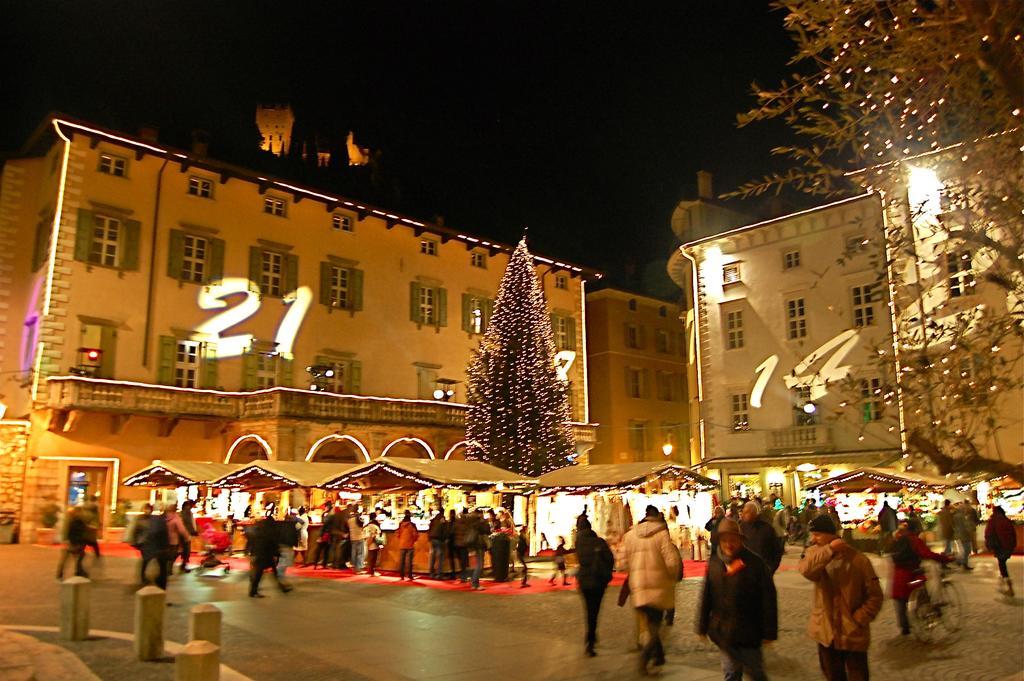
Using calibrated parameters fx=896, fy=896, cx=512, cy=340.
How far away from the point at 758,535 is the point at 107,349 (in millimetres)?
24860

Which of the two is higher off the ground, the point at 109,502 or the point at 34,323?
the point at 34,323

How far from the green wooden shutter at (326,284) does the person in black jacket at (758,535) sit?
26279 mm

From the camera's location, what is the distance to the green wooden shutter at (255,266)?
1336 inches

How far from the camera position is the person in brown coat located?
6.73m

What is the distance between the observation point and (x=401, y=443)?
3634 cm

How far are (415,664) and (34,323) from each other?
83.3 ft

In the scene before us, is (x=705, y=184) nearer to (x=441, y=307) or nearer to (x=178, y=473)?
(x=441, y=307)

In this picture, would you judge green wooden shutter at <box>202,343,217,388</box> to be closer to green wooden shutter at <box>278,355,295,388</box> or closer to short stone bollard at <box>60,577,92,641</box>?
green wooden shutter at <box>278,355,295,388</box>

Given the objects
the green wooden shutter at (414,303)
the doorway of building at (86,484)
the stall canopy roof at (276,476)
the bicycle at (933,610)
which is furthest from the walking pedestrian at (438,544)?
the green wooden shutter at (414,303)

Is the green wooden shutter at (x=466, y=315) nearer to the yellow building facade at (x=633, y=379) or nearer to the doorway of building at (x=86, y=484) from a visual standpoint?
the yellow building facade at (x=633, y=379)

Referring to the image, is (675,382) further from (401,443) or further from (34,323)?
(34,323)

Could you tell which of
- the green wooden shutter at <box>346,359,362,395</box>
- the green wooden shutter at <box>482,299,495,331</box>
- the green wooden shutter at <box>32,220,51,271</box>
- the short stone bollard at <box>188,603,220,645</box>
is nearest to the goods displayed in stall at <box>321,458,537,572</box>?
the green wooden shutter at <box>346,359,362,395</box>

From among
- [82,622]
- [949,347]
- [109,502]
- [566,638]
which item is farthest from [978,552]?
[109,502]

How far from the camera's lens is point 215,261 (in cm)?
3300
